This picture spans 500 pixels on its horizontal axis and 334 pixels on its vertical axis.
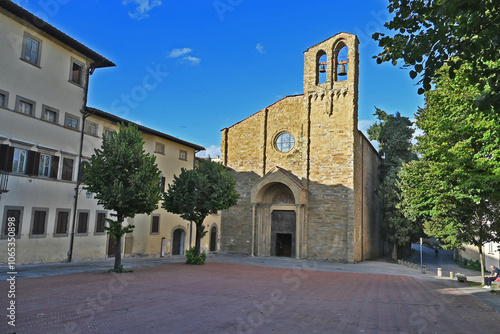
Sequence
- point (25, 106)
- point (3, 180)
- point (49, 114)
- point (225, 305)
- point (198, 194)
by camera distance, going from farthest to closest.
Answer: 1. point (198, 194)
2. point (49, 114)
3. point (25, 106)
4. point (3, 180)
5. point (225, 305)

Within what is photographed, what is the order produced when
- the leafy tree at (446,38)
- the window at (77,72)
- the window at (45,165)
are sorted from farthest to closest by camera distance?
the window at (77,72) < the window at (45,165) < the leafy tree at (446,38)

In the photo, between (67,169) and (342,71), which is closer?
(67,169)

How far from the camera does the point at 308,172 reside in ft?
97.5

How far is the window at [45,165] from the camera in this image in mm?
18484

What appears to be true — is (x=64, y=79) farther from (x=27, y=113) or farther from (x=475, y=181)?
(x=475, y=181)

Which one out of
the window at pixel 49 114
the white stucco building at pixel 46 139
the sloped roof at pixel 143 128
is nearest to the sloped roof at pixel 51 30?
the white stucco building at pixel 46 139

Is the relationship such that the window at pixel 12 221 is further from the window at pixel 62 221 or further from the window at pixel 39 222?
the window at pixel 62 221

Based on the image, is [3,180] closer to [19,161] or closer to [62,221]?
[19,161]

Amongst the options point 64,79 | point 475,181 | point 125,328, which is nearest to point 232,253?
point 64,79

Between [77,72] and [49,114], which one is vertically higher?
[77,72]

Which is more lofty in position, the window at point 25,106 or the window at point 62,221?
the window at point 25,106

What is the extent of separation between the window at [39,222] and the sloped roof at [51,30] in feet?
30.5

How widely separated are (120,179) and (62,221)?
18.2 ft

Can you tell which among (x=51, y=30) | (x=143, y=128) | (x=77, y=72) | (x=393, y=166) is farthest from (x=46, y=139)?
(x=393, y=166)
